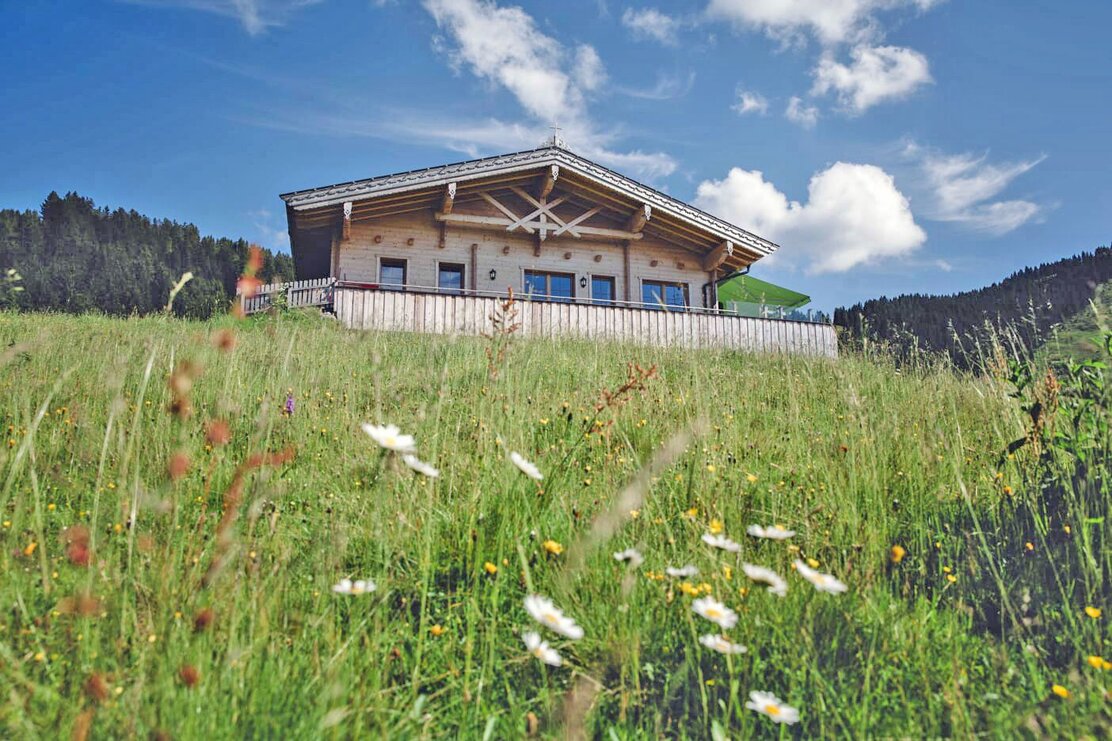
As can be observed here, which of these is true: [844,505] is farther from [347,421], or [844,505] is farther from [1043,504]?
[347,421]

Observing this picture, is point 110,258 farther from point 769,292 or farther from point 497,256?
point 769,292

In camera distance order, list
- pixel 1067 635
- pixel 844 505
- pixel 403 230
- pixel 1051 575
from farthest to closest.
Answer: pixel 403 230 < pixel 844 505 < pixel 1051 575 < pixel 1067 635

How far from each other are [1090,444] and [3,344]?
25.7ft

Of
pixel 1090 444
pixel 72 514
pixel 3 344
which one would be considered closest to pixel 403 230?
pixel 3 344

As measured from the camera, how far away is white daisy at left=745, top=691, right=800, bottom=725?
3.98 ft

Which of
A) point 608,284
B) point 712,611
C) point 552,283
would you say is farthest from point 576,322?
point 712,611

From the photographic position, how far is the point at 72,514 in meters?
2.33

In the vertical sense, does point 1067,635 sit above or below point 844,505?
below

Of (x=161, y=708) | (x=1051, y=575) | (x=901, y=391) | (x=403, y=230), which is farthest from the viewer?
(x=403, y=230)

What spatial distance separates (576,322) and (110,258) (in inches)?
1284

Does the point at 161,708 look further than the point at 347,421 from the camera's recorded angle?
No

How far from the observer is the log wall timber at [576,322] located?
1127 cm

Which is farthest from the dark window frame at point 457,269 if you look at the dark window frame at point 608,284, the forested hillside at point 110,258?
the forested hillside at point 110,258

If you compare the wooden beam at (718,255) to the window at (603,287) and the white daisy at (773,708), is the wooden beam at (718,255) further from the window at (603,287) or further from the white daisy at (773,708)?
the white daisy at (773,708)
